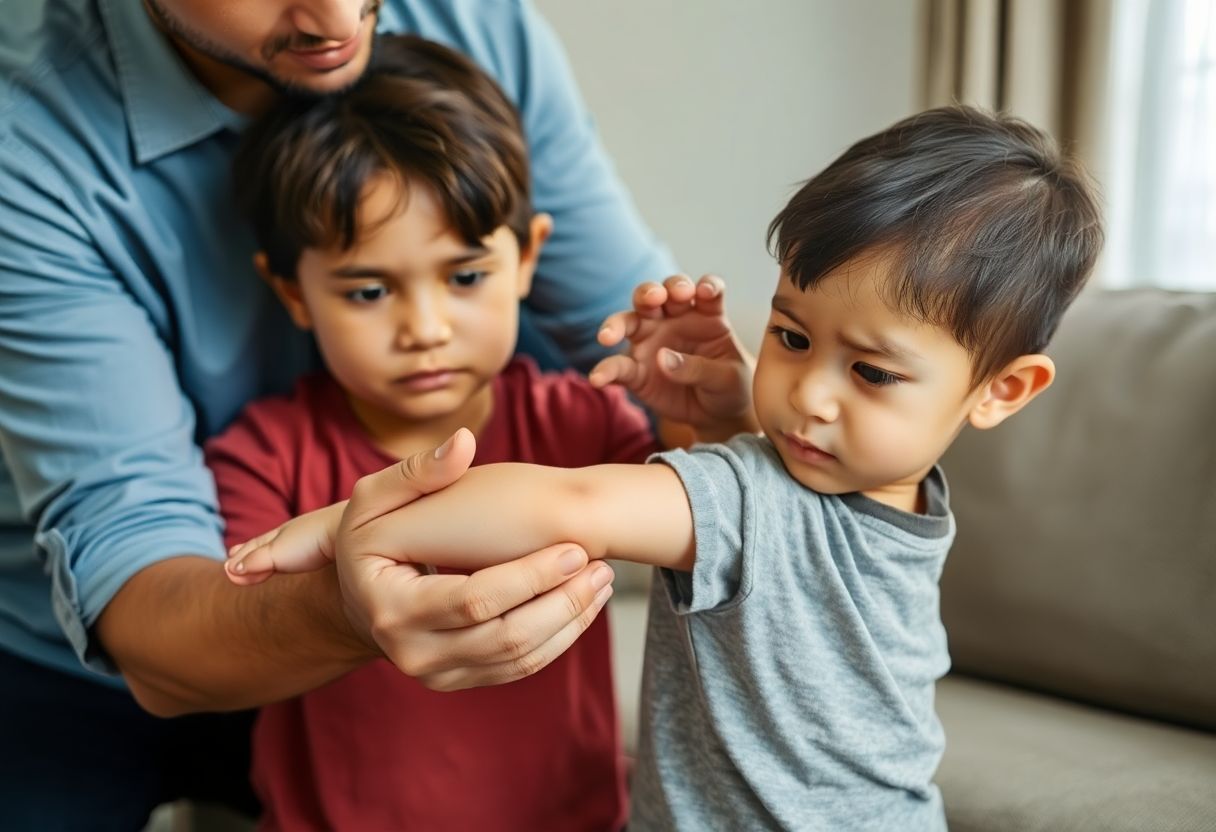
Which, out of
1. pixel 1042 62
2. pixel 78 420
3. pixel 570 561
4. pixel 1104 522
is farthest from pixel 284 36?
pixel 1042 62

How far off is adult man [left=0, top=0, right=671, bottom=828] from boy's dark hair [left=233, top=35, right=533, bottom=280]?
48mm

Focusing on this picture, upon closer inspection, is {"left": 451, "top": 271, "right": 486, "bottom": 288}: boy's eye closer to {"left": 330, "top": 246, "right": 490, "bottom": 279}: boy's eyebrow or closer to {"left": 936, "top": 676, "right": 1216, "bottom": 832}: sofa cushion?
{"left": 330, "top": 246, "right": 490, "bottom": 279}: boy's eyebrow

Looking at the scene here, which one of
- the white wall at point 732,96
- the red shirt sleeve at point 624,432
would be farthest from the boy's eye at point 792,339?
the white wall at point 732,96

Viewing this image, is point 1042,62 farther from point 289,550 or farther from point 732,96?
point 289,550

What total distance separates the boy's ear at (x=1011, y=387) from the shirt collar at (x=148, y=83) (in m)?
0.86

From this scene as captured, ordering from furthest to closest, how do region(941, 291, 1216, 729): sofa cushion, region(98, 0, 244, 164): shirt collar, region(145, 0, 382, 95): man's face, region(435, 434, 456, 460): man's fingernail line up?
region(941, 291, 1216, 729): sofa cushion
region(98, 0, 244, 164): shirt collar
region(145, 0, 382, 95): man's face
region(435, 434, 456, 460): man's fingernail

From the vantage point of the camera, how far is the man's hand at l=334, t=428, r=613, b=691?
822mm

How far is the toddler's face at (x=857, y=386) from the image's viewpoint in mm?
852

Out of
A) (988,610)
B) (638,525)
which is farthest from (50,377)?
(988,610)

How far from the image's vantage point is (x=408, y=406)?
1188 mm

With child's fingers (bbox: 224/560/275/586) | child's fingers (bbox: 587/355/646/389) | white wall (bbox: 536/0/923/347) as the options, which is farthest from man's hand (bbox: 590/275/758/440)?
white wall (bbox: 536/0/923/347)

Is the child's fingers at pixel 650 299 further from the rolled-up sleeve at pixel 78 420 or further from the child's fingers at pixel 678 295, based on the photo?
the rolled-up sleeve at pixel 78 420

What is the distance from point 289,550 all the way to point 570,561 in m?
0.23

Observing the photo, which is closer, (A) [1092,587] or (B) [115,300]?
(B) [115,300]
